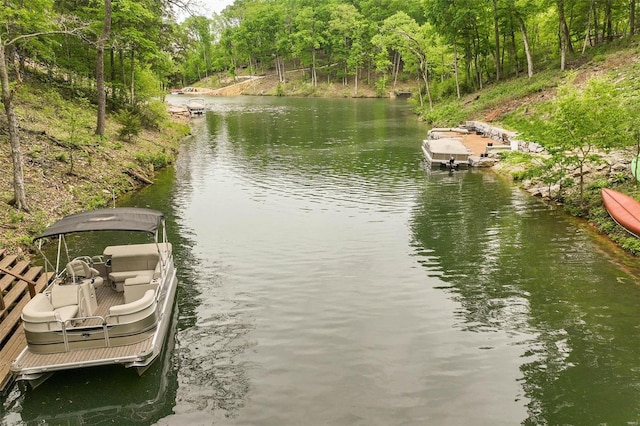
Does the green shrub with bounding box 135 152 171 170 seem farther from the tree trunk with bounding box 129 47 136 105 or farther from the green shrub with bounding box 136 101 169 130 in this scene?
the tree trunk with bounding box 129 47 136 105

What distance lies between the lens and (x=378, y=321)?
13258 mm

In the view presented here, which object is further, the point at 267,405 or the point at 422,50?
the point at 422,50

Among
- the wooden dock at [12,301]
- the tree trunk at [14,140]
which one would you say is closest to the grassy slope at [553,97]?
the wooden dock at [12,301]

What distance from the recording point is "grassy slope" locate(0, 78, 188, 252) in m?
19.2

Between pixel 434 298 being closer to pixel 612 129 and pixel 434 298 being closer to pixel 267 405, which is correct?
pixel 267 405

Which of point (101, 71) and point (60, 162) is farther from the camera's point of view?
point (101, 71)

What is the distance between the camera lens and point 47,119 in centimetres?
2984

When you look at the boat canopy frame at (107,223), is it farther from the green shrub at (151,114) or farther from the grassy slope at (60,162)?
the green shrub at (151,114)

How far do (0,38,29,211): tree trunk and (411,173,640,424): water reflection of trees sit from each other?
16.6 metres

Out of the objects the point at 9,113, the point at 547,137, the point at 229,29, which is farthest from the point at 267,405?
the point at 229,29

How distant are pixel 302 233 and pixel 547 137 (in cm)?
1317

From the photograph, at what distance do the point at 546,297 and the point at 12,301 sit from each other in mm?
16015

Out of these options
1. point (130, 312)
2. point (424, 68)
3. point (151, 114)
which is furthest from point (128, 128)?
point (424, 68)

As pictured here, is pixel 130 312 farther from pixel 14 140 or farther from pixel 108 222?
pixel 14 140
